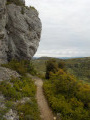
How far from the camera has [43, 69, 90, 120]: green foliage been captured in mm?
7906

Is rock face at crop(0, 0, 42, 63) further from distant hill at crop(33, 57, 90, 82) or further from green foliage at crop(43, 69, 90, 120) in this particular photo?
distant hill at crop(33, 57, 90, 82)

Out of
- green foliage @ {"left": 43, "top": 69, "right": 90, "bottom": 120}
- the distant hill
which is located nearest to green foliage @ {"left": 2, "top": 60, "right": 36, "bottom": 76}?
green foliage @ {"left": 43, "top": 69, "right": 90, "bottom": 120}

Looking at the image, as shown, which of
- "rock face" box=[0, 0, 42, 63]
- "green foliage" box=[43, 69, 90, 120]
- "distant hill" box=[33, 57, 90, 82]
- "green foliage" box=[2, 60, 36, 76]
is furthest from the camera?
"distant hill" box=[33, 57, 90, 82]

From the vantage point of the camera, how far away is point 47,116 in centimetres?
805

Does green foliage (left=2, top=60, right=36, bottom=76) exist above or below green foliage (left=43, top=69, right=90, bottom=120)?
above

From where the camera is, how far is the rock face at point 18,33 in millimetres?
18686

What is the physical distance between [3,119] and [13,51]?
1607 cm

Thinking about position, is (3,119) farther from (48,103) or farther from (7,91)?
(48,103)

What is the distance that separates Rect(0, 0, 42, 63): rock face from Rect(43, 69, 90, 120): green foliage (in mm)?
11877

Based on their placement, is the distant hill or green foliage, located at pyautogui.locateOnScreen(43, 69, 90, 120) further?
the distant hill

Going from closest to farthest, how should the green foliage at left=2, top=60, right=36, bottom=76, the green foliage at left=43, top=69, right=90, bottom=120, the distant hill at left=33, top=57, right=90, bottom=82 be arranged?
the green foliage at left=43, top=69, right=90, bottom=120 < the green foliage at left=2, top=60, right=36, bottom=76 < the distant hill at left=33, top=57, right=90, bottom=82

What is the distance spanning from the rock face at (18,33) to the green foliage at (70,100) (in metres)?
11.9

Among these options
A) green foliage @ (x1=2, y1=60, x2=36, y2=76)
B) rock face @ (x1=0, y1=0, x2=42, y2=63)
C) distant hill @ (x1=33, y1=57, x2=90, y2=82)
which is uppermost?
rock face @ (x1=0, y1=0, x2=42, y2=63)

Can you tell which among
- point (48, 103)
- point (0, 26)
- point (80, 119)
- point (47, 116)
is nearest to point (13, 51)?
point (0, 26)
